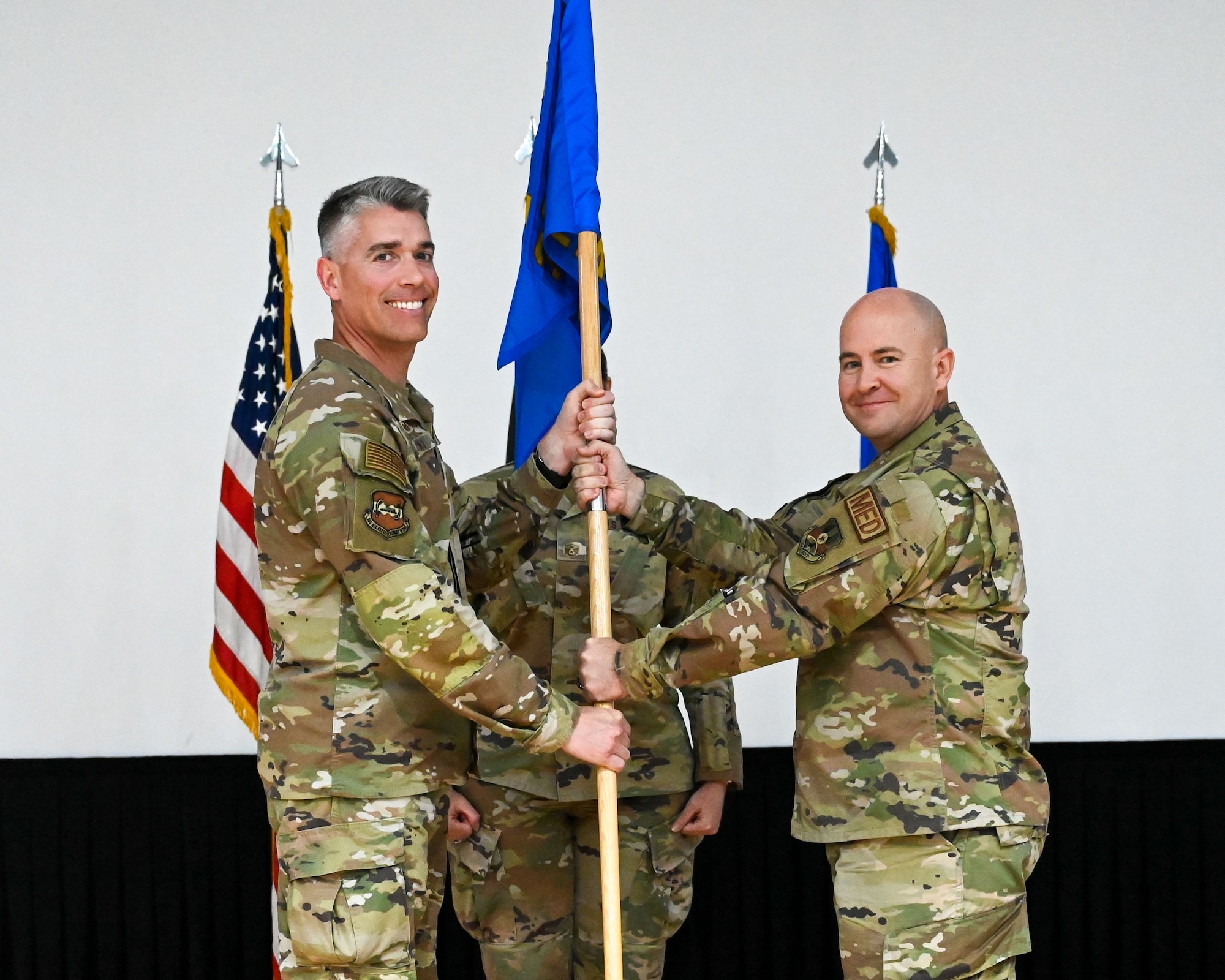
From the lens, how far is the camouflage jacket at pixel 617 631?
122 inches

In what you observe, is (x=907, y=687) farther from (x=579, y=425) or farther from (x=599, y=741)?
(x=579, y=425)

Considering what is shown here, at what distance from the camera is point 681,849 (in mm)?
3150

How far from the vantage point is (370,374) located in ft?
8.55

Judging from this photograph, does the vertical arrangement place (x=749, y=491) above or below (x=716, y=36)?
below

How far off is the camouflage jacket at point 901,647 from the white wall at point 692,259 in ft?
6.38

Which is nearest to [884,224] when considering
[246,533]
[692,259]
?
[692,259]

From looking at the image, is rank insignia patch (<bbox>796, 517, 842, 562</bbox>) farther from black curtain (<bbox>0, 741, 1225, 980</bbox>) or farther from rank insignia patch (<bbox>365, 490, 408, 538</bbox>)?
black curtain (<bbox>0, 741, 1225, 980</bbox>)

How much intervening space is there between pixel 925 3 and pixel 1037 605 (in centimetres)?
217

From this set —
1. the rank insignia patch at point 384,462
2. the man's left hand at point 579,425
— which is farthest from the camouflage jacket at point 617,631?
the rank insignia patch at point 384,462

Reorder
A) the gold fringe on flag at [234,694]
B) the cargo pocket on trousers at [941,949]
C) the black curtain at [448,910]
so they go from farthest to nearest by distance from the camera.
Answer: the black curtain at [448,910] < the gold fringe on flag at [234,694] < the cargo pocket on trousers at [941,949]

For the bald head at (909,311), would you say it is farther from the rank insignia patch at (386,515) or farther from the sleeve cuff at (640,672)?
the rank insignia patch at (386,515)

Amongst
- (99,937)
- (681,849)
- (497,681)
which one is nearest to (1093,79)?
(681,849)

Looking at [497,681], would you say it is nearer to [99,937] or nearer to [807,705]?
[807,705]

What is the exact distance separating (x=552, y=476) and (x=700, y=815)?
0.88 metres
